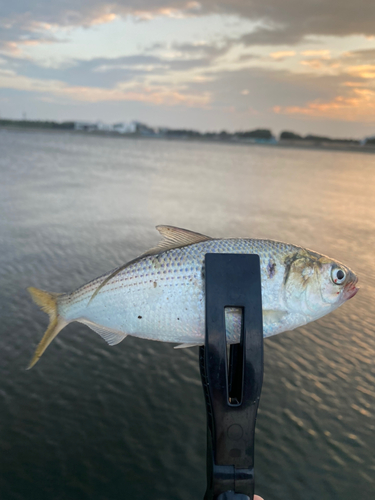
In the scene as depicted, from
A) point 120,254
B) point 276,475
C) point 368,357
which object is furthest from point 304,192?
point 276,475

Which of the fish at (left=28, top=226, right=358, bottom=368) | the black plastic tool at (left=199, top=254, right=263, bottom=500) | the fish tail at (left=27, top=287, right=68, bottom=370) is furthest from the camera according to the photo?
the fish tail at (left=27, top=287, right=68, bottom=370)

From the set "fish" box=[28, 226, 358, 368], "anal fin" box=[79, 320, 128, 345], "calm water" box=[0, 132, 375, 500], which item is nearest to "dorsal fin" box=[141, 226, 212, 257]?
"fish" box=[28, 226, 358, 368]

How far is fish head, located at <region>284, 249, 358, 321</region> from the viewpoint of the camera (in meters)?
2.08

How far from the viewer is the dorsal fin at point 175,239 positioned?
85.9 inches

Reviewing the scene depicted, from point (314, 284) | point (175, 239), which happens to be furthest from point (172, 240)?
point (314, 284)

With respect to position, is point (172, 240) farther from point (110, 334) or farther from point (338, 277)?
point (338, 277)

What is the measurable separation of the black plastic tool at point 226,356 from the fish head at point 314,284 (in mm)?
340

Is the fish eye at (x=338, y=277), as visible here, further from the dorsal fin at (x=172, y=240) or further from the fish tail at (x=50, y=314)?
the fish tail at (x=50, y=314)

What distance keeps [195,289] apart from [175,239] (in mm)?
390

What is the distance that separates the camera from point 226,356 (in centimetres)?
179

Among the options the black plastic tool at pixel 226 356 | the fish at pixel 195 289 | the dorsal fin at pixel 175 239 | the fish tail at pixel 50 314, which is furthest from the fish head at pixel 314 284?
the fish tail at pixel 50 314

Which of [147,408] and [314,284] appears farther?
[147,408]

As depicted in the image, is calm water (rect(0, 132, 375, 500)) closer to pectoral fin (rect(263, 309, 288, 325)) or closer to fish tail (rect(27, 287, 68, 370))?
fish tail (rect(27, 287, 68, 370))

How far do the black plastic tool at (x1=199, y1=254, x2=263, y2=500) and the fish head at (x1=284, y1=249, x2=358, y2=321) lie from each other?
0.34 meters
